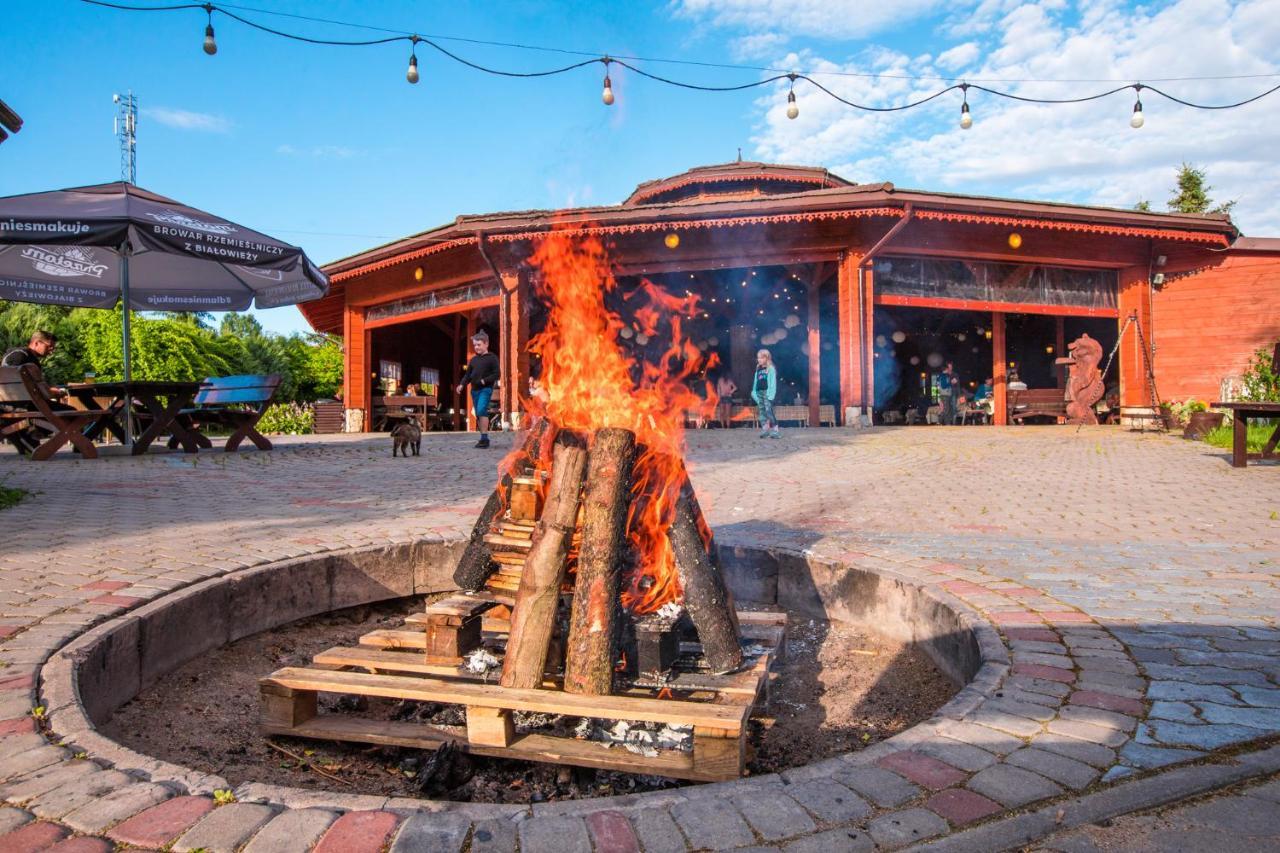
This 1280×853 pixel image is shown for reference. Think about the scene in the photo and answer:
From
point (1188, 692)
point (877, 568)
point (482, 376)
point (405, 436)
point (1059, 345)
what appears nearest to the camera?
point (1188, 692)

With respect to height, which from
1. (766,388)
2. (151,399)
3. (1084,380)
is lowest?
(151,399)

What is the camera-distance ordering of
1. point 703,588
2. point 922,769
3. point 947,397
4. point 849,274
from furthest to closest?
point 947,397, point 849,274, point 703,588, point 922,769

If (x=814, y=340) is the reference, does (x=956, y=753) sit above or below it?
below

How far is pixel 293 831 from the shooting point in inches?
56.6

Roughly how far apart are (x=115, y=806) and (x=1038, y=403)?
61.6 ft

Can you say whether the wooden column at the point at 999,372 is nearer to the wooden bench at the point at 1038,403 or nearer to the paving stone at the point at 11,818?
the wooden bench at the point at 1038,403

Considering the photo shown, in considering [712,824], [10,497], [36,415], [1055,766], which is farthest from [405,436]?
[1055,766]

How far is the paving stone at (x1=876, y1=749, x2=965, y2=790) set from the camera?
1.59m

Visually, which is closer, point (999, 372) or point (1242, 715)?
point (1242, 715)

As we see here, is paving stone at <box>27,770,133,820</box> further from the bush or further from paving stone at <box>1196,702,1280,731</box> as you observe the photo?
the bush

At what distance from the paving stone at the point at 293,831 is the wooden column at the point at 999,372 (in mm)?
17538

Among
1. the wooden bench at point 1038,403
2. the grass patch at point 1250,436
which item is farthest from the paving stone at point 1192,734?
the wooden bench at point 1038,403

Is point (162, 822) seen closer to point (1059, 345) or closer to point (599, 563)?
point (599, 563)

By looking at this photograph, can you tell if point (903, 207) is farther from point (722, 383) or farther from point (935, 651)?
point (935, 651)
